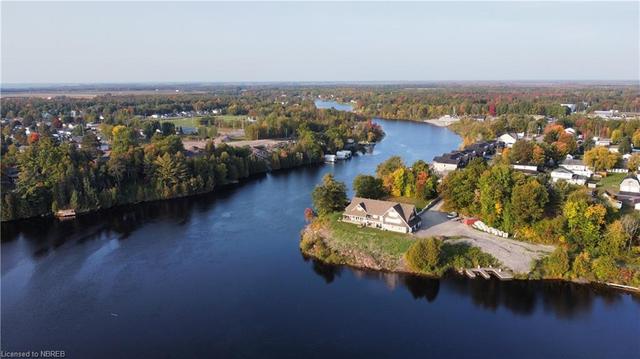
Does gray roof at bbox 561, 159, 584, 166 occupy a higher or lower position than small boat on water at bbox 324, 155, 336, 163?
higher

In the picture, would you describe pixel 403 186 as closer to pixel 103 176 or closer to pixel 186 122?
pixel 103 176

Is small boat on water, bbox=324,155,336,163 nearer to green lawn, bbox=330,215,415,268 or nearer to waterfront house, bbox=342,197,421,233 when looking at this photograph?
waterfront house, bbox=342,197,421,233

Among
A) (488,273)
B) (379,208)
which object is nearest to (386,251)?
(379,208)

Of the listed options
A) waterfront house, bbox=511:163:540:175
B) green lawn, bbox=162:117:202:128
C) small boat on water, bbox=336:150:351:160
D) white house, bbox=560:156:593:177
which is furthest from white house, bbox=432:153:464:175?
green lawn, bbox=162:117:202:128

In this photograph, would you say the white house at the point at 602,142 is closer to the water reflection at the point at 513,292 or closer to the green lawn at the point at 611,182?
the green lawn at the point at 611,182

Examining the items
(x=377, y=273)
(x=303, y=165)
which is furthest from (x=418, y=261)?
(x=303, y=165)

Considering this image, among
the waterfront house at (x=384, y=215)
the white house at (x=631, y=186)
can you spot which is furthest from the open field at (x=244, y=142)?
the white house at (x=631, y=186)

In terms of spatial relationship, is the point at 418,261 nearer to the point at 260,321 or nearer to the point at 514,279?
the point at 514,279
